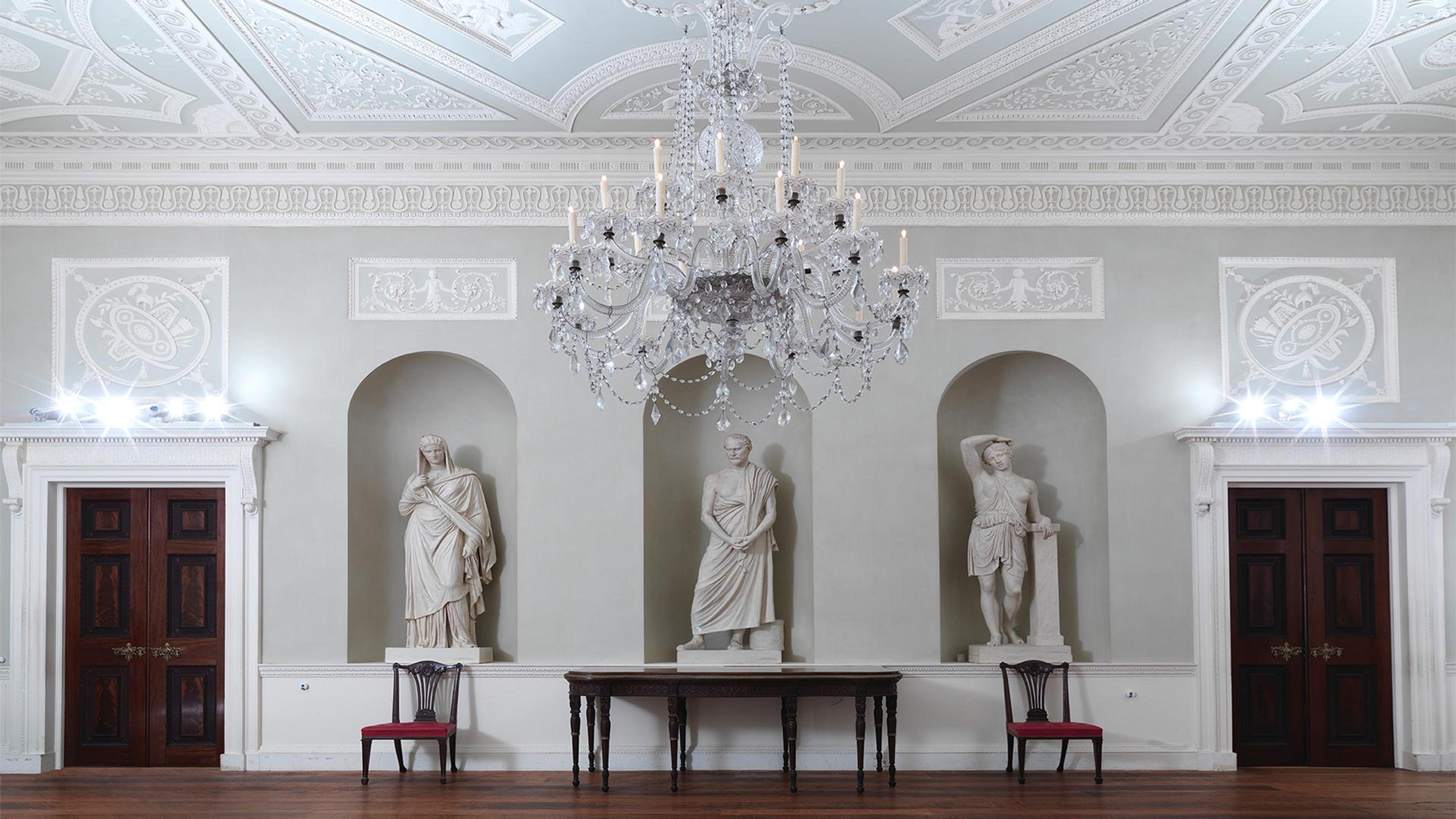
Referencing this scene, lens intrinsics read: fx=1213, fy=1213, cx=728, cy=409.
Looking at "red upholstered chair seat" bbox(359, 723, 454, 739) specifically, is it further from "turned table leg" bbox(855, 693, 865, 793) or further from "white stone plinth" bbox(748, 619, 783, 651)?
"turned table leg" bbox(855, 693, 865, 793)

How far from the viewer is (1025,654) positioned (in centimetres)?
796

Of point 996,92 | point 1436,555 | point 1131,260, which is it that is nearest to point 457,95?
point 996,92

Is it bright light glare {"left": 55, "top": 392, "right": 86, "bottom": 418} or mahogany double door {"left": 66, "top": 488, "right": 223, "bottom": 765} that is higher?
bright light glare {"left": 55, "top": 392, "right": 86, "bottom": 418}

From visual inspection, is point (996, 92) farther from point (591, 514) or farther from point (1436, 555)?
point (1436, 555)

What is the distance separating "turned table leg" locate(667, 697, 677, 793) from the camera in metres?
7.14

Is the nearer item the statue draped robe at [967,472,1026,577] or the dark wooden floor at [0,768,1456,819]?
the dark wooden floor at [0,768,1456,819]

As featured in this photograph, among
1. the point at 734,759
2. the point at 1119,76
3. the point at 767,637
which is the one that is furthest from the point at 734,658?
the point at 1119,76

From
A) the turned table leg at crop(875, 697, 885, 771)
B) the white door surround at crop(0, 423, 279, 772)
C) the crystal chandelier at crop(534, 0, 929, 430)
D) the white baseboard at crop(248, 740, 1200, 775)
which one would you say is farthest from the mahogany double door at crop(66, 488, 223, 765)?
the turned table leg at crop(875, 697, 885, 771)

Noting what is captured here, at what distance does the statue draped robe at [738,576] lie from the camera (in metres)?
8.09

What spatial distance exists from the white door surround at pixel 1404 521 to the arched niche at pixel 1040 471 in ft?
2.14

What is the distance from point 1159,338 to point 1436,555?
2.29 metres

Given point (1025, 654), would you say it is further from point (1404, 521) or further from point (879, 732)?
point (1404, 521)

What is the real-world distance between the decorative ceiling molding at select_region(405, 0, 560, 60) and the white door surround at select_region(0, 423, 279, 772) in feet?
9.96

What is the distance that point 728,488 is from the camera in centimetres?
816
